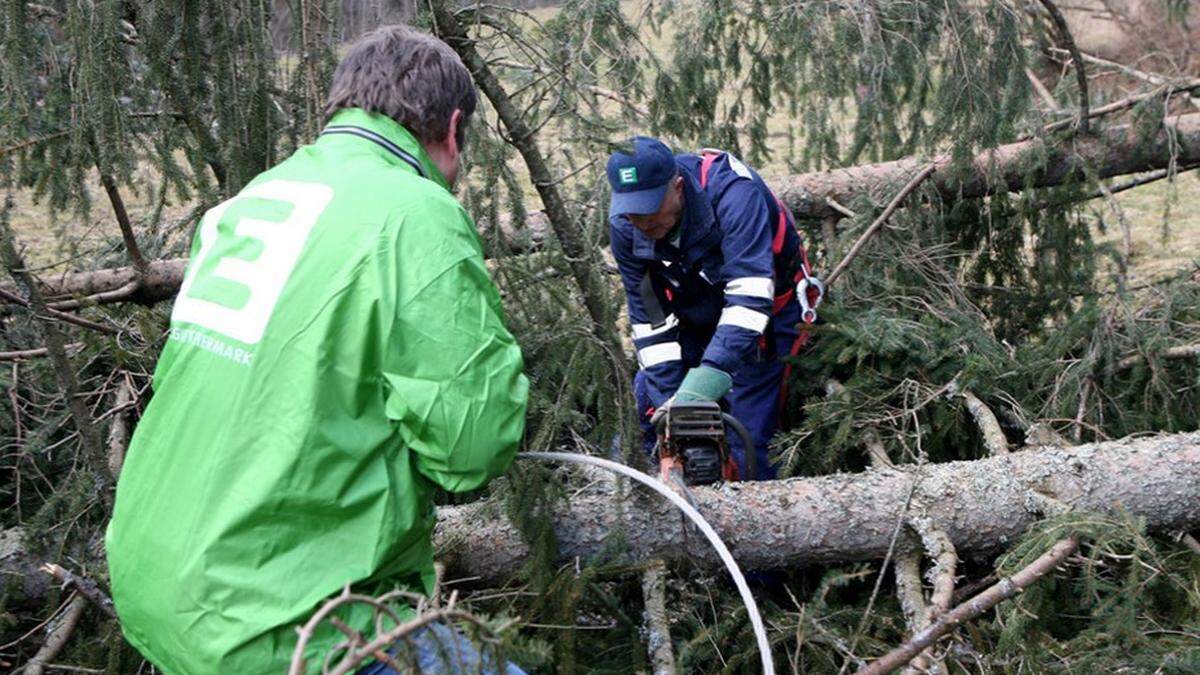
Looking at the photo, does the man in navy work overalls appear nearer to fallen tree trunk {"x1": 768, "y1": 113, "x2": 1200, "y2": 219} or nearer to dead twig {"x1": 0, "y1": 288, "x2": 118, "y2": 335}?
fallen tree trunk {"x1": 768, "y1": 113, "x2": 1200, "y2": 219}

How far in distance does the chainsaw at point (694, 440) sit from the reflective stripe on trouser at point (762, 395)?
72cm

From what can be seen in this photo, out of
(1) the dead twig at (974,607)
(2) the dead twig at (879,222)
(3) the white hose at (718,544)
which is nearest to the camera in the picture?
(3) the white hose at (718,544)

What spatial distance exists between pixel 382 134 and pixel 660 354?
2216mm

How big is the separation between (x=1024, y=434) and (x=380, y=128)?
287 centimetres

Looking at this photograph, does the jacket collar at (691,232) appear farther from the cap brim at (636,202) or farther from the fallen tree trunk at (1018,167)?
the fallen tree trunk at (1018,167)

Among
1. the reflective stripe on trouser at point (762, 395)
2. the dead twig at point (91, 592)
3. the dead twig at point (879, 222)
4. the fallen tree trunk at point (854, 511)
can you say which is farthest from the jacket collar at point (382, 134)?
the dead twig at point (879, 222)

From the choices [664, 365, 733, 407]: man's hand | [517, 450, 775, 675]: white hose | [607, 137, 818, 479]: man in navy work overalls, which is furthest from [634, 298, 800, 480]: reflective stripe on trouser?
[517, 450, 775, 675]: white hose

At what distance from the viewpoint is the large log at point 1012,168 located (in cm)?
491

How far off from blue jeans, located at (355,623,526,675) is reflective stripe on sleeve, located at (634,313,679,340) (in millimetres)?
2136

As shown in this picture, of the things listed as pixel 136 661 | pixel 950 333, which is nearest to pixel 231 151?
pixel 136 661

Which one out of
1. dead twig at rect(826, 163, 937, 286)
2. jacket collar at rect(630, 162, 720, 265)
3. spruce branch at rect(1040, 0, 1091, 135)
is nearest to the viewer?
jacket collar at rect(630, 162, 720, 265)

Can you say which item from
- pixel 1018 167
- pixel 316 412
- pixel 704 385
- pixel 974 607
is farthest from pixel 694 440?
pixel 1018 167

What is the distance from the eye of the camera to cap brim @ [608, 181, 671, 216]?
366 cm

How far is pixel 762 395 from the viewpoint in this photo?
4199 millimetres
